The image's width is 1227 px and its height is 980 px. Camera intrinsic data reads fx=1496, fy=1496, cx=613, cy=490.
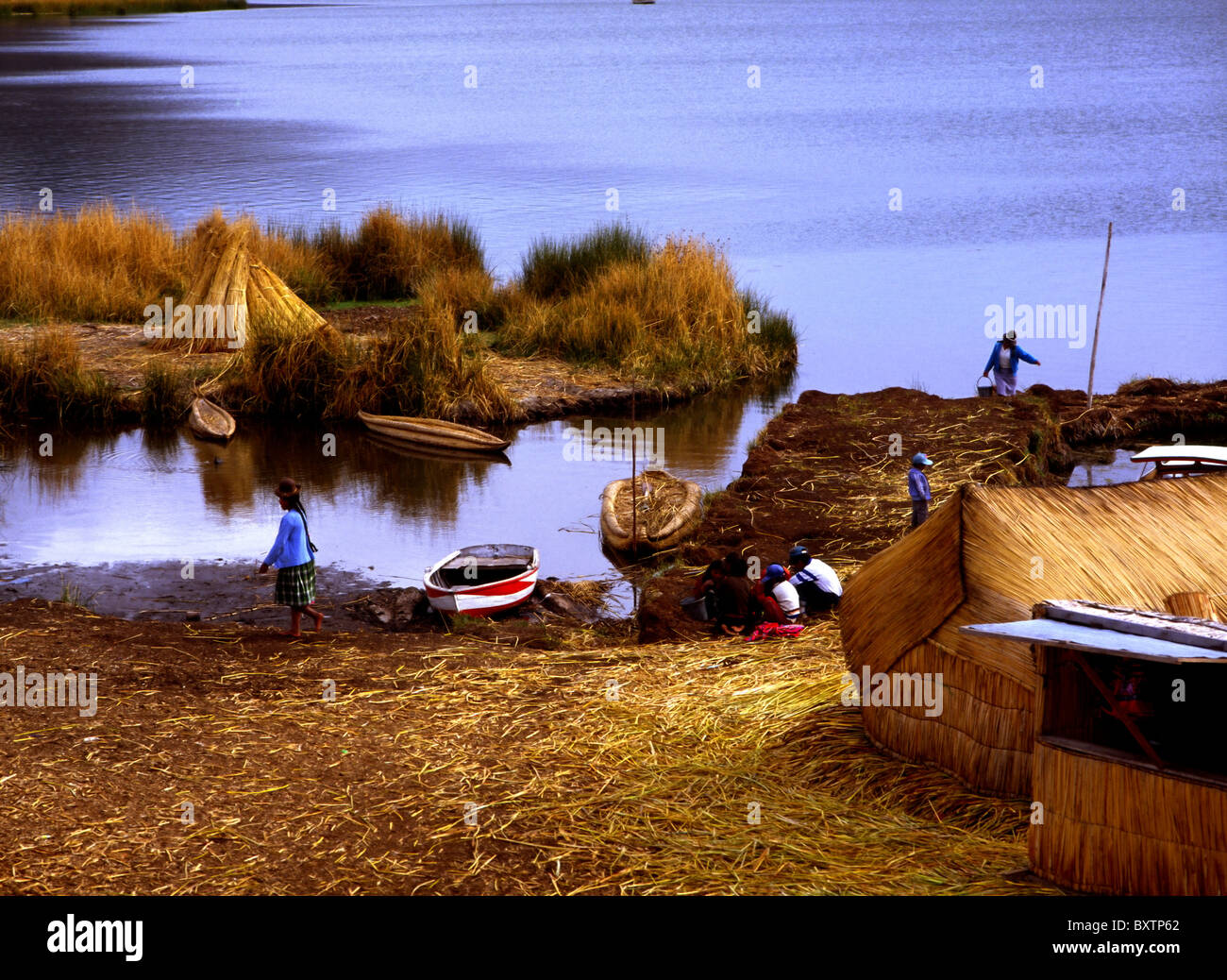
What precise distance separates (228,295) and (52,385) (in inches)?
125

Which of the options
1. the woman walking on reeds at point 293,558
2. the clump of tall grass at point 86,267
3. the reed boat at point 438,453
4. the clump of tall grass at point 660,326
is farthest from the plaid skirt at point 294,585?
the clump of tall grass at point 86,267

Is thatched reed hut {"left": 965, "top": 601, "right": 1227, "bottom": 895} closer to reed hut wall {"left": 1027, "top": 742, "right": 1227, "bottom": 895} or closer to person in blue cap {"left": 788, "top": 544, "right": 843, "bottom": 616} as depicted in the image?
reed hut wall {"left": 1027, "top": 742, "right": 1227, "bottom": 895}

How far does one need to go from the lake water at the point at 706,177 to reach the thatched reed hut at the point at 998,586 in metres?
7.83

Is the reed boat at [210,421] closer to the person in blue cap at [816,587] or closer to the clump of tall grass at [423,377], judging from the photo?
the clump of tall grass at [423,377]

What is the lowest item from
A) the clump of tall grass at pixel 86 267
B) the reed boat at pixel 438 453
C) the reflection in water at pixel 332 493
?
the reflection in water at pixel 332 493

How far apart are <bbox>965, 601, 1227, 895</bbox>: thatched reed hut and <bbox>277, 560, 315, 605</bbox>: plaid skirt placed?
674cm

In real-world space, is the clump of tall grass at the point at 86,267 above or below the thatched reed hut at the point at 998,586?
above

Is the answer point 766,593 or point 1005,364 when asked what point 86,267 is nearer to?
point 1005,364

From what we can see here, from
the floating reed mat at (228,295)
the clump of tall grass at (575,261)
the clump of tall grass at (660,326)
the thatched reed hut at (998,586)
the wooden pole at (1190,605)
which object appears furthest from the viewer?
the clump of tall grass at (575,261)

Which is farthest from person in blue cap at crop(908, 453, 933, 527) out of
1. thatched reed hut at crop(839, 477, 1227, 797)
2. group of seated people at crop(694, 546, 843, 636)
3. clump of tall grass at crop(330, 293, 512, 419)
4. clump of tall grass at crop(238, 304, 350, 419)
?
clump of tall grass at crop(238, 304, 350, 419)

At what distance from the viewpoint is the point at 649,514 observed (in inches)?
661

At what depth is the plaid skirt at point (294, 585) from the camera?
11781 millimetres

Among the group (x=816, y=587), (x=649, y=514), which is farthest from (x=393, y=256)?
(x=816, y=587)
